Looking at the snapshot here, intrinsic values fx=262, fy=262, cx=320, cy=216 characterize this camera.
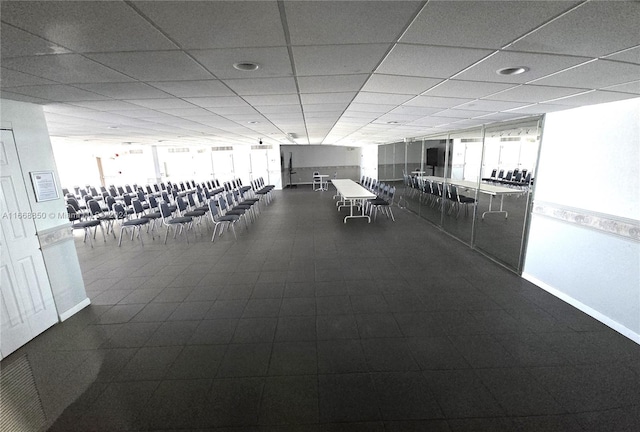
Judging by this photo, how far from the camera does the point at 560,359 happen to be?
7.62 feet

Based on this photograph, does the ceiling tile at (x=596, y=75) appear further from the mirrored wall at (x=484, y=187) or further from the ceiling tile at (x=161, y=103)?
the ceiling tile at (x=161, y=103)

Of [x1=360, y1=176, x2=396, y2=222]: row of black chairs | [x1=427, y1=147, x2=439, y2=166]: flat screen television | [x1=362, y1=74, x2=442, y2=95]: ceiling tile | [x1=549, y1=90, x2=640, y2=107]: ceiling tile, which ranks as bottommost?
[x1=360, y1=176, x2=396, y2=222]: row of black chairs

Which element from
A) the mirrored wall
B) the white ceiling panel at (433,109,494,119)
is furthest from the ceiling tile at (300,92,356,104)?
the mirrored wall

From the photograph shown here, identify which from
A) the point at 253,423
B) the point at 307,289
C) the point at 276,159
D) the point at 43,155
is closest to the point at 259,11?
the point at 253,423

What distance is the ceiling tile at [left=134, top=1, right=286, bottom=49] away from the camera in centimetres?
114

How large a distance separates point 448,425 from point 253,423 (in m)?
1.34

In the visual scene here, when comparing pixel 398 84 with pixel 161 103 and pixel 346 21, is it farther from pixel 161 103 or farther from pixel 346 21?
pixel 161 103

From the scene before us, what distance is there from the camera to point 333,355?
2.40 meters

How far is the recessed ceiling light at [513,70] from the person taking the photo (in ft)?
6.18

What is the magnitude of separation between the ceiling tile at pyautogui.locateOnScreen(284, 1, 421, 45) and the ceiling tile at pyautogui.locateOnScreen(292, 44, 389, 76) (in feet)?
0.32

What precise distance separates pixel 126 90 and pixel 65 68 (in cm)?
66

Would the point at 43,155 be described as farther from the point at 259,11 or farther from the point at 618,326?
the point at 618,326

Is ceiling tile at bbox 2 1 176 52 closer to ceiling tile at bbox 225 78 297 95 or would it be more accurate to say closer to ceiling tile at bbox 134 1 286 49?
ceiling tile at bbox 134 1 286 49

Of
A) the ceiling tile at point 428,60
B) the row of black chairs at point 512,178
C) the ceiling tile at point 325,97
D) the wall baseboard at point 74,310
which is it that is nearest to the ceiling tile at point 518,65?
the ceiling tile at point 428,60
